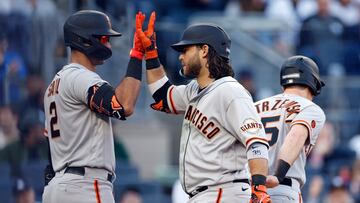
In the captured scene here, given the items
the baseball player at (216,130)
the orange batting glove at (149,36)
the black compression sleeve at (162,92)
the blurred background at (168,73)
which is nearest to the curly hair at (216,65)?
the baseball player at (216,130)

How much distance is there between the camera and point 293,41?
49.5 feet

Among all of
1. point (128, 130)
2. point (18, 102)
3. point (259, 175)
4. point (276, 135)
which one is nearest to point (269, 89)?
point (128, 130)

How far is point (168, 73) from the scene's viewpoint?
13609mm

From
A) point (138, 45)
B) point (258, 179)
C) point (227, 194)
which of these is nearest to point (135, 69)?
point (138, 45)

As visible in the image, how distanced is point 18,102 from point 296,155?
5111 millimetres

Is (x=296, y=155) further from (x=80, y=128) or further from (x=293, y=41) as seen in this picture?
(x=293, y=41)

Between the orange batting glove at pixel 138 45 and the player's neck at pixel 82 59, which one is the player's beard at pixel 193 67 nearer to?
the orange batting glove at pixel 138 45

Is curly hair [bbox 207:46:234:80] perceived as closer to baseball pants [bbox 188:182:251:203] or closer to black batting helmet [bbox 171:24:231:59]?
black batting helmet [bbox 171:24:231:59]

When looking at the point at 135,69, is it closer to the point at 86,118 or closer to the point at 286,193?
the point at 86,118

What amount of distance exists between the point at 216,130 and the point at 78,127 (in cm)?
93

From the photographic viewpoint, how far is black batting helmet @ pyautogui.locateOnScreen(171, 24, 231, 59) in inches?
284

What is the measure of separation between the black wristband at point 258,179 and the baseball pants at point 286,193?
837mm

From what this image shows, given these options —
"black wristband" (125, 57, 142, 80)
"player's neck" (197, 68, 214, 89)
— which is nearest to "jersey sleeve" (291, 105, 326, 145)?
"player's neck" (197, 68, 214, 89)

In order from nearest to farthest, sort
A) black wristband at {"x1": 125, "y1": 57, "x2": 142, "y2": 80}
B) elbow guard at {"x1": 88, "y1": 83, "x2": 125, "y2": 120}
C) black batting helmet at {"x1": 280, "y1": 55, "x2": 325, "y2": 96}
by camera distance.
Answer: elbow guard at {"x1": 88, "y1": 83, "x2": 125, "y2": 120} < black wristband at {"x1": 125, "y1": 57, "x2": 142, "y2": 80} < black batting helmet at {"x1": 280, "y1": 55, "x2": 325, "y2": 96}
